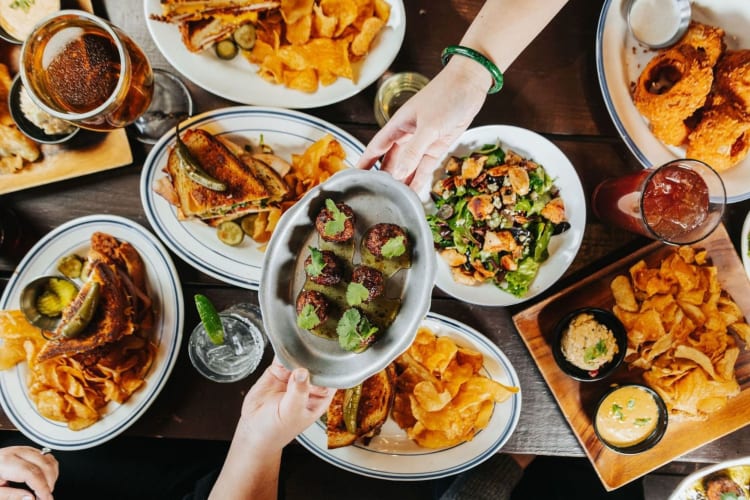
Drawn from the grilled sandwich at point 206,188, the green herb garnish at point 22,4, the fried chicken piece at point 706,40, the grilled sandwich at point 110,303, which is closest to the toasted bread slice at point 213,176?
the grilled sandwich at point 206,188

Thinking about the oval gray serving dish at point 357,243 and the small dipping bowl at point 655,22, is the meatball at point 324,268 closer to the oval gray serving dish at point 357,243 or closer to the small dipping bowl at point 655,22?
the oval gray serving dish at point 357,243

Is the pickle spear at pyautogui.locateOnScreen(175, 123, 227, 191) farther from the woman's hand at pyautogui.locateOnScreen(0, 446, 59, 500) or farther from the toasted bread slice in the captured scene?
the woman's hand at pyautogui.locateOnScreen(0, 446, 59, 500)

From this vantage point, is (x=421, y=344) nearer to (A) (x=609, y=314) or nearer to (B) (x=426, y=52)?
(A) (x=609, y=314)

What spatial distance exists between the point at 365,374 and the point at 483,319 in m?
0.69

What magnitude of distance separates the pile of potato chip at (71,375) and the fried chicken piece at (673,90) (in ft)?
6.70

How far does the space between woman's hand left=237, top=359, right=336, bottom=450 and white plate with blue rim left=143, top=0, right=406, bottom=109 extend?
0.95 meters

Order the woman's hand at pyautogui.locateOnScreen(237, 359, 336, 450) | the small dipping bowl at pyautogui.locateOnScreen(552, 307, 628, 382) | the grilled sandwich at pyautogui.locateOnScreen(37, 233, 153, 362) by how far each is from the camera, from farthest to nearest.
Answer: the small dipping bowl at pyautogui.locateOnScreen(552, 307, 628, 382)
the grilled sandwich at pyautogui.locateOnScreen(37, 233, 153, 362)
the woman's hand at pyautogui.locateOnScreen(237, 359, 336, 450)

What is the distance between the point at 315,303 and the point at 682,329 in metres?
1.42

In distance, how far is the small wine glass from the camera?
1.57 metres

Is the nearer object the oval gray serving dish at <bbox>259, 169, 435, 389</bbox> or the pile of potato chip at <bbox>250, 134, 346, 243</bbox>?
the oval gray serving dish at <bbox>259, 169, 435, 389</bbox>

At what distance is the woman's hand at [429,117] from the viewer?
5.34 ft

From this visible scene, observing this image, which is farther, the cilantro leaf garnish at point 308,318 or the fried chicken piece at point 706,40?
the fried chicken piece at point 706,40

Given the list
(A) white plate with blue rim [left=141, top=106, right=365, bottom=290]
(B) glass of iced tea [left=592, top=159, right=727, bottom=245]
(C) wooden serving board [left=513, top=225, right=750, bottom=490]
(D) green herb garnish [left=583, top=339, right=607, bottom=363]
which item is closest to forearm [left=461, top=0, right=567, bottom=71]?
(A) white plate with blue rim [left=141, top=106, right=365, bottom=290]

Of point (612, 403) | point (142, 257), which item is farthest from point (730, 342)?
point (142, 257)
